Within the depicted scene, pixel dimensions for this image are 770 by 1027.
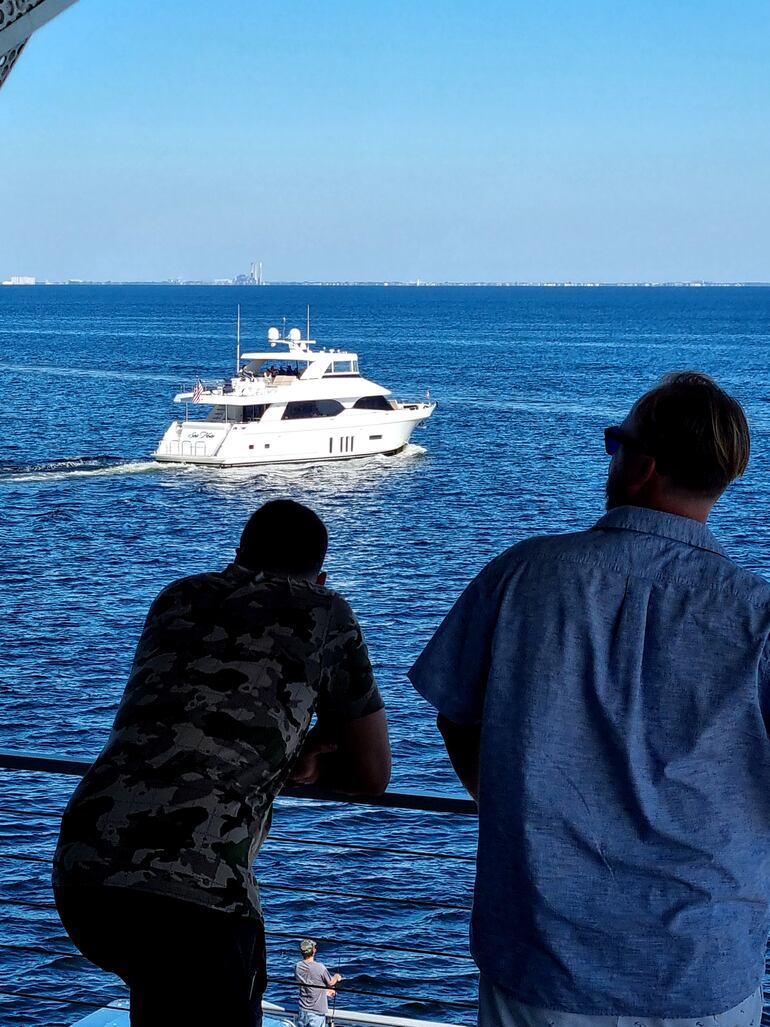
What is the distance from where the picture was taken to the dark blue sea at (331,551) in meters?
12.1

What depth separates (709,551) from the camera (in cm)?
164

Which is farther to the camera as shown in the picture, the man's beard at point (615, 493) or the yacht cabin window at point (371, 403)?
the yacht cabin window at point (371, 403)

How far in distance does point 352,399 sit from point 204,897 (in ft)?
123

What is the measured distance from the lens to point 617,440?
1.72 m

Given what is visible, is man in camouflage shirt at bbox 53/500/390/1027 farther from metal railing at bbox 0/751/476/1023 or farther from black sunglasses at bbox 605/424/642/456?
black sunglasses at bbox 605/424/642/456

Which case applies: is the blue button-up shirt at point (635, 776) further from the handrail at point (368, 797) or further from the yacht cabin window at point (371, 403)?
the yacht cabin window at point (371, 403)

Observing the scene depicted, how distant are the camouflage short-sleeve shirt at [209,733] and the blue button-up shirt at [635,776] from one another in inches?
14.4

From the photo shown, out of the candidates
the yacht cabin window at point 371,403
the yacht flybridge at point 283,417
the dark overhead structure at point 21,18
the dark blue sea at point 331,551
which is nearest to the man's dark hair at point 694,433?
the dark blue sea at point 331,551

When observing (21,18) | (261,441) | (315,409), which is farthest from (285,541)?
(315,409)

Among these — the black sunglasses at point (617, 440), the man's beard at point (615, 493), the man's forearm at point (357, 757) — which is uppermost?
the black sunglasses at point (617, 440)

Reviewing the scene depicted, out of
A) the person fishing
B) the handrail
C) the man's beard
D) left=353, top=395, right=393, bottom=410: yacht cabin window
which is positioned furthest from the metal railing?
left=353, top=395, right=393, bottom=410: yacht cabin window

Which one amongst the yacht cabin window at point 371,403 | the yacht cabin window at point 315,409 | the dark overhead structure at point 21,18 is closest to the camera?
the dark overhead structure at point 21,18

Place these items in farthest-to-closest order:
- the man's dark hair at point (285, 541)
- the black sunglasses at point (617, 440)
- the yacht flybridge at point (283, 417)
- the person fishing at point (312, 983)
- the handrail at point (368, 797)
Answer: the yacht flybridge at point (283, 417), the person fishing at point (312, 983), the handrail at point (368, 797), the man's dark hair at point (285, 541), the black sunglasses at point (617, 440)

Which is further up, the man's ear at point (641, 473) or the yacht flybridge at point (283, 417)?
the man's ear at point (641, 473)
